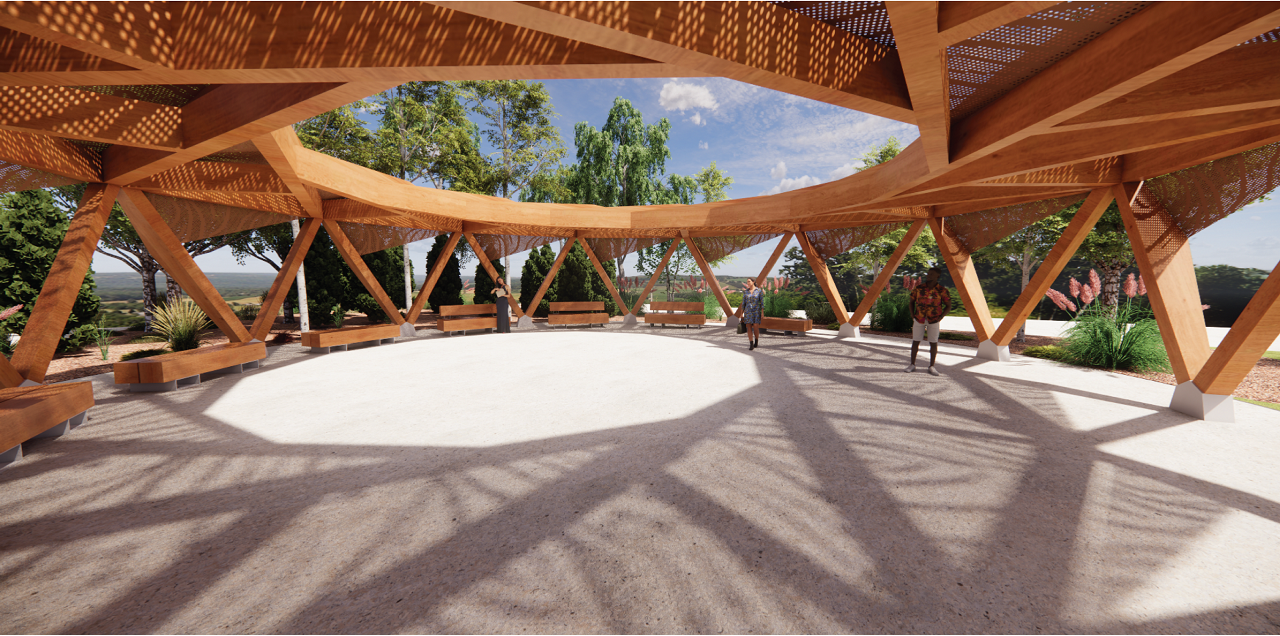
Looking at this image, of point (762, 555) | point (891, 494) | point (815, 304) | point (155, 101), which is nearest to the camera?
point (762, 555)

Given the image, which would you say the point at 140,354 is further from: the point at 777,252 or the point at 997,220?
→ the point at 997,220

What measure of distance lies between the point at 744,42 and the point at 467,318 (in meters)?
11.1

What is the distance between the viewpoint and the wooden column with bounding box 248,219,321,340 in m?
7.79

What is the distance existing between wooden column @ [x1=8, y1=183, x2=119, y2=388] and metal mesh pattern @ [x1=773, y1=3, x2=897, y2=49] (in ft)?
27.0

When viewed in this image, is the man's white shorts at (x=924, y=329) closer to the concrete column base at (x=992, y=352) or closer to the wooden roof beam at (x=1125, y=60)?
the concrete column base at (x=992, y=352)

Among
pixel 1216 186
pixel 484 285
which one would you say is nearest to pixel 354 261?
pixel 484 285

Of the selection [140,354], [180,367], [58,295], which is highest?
[58,295]

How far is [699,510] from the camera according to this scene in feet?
8.35

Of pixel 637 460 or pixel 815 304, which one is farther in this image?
pixel 815 304

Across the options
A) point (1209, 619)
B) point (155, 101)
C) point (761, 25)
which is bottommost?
point (1209, 619)

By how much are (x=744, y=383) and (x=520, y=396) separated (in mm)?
3112

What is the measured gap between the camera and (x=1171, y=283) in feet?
16.3

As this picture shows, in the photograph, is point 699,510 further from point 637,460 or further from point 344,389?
point 344,389

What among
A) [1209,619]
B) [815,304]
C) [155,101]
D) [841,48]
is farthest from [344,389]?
[815,304]
